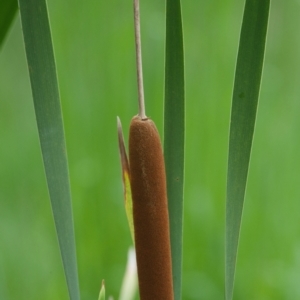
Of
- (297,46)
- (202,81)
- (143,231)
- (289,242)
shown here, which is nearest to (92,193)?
(202,81)

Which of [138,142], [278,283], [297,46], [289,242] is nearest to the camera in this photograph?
[138,142]

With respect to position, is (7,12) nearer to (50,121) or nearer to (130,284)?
(50,121)

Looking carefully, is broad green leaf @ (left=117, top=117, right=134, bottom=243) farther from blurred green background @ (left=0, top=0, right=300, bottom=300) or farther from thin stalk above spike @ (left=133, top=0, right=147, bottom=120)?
blurred green background @ (left=0, top=0, right=300, bottom=300)

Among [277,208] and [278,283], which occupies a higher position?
[277,208]

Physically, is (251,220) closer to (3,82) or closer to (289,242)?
(289,242)

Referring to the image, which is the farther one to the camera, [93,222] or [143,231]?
[93,222]

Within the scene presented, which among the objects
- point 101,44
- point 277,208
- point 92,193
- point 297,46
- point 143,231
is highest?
point 297,46

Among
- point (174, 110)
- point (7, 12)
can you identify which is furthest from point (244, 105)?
point (7, 12)

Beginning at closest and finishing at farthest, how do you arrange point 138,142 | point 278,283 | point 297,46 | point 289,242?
point 138,142
point 278,283
point 289,242
point 297,46
